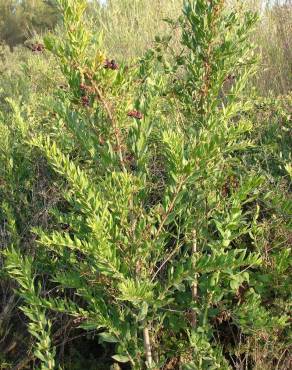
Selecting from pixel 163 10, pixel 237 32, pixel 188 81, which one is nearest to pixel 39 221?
pixel 188 81

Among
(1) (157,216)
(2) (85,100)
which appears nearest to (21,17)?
(2) (85,100)

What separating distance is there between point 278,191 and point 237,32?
956mm

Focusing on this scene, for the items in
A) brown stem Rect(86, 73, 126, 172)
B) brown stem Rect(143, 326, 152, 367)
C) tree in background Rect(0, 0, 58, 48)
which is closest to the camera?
brown stem Rect(86, 73, 126, 172)

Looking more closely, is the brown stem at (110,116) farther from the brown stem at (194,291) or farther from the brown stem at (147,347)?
the brown stem at (147,347)

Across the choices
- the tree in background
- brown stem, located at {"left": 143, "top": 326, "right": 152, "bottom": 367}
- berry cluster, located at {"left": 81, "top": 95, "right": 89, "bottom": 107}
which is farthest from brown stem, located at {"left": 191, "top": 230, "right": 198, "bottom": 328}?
the tree in background

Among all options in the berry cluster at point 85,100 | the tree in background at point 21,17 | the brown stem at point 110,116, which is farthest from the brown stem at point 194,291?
the tree in background at point 21,17

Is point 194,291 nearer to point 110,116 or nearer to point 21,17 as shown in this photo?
point 110,116

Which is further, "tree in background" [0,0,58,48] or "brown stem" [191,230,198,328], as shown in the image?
"tree in background" [0,0,58,48]

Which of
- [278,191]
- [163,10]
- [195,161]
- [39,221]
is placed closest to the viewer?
[195,161]

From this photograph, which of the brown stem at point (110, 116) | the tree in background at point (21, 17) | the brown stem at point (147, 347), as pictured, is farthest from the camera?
the tree in background at point (21, 17)

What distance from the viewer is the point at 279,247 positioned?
262 cm

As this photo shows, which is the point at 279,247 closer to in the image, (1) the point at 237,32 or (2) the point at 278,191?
(2) the point at 278,191

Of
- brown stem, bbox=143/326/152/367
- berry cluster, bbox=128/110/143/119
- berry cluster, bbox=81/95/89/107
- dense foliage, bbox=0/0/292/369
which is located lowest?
brown stem, bbox=143/326/152/367

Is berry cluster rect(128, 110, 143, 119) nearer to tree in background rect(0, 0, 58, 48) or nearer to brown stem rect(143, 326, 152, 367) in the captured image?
brown stem rect(143, 326, 152, 367)
